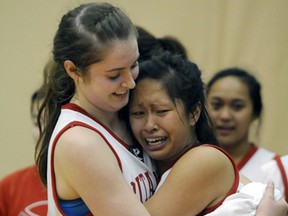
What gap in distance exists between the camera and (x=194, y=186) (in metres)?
1.66

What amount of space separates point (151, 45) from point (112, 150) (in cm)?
71

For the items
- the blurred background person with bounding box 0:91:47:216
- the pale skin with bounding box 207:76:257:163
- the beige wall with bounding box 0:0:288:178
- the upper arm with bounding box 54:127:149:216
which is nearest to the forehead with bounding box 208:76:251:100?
the pale skin with bounding box 207:76:257:163

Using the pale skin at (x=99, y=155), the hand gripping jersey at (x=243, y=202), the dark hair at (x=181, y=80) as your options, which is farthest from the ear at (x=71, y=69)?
the hand gripping jersey at (x=243, y=202)

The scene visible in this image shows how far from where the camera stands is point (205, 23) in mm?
3787

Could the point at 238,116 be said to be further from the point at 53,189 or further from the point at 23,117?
the point at 53,189

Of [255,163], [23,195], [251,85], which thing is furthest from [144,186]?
[251,85]

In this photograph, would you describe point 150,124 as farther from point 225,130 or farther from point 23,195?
point 225,130

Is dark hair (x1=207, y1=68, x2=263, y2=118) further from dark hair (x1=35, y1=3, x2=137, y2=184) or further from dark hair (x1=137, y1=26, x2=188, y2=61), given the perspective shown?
dark hair (x1=35, y1=3, x2=137, y2=184)

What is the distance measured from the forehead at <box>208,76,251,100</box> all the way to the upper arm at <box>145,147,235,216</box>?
1374 millimetres

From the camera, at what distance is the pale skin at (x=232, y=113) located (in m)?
2.96

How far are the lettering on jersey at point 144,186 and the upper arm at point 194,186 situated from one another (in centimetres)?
6

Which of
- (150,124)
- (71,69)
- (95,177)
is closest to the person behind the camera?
(95,177)

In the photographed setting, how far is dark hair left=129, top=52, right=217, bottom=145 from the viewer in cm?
181

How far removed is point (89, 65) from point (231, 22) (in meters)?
2.30
